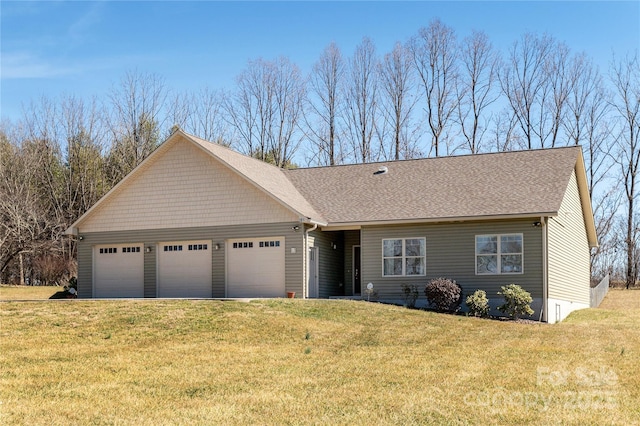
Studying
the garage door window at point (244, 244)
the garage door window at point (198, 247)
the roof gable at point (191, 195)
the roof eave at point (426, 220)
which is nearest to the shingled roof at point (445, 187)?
the roof eave at point (426, 220)

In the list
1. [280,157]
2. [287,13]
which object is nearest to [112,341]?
[287,13]

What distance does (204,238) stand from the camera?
27.0 m

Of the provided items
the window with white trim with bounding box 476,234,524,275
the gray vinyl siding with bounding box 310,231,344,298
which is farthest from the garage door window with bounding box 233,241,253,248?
the window with white trim with bounding box 476,234,524,275

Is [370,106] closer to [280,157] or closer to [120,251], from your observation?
[280,157]

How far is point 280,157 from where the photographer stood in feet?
162

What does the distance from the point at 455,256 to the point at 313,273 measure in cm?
488

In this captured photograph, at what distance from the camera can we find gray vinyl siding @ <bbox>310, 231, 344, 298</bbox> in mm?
27078

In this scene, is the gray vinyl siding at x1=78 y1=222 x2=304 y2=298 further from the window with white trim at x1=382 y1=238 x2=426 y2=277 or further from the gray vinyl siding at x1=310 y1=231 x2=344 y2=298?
the window with white trim at x1=382 y1=238 x2=426 y2=277

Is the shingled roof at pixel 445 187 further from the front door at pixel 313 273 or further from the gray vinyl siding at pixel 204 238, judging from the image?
the gray vinyl siding at pixel 204 238

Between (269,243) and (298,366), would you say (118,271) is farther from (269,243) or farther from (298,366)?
(298,366)

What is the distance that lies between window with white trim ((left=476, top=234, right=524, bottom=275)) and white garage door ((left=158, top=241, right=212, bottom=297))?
9327mm

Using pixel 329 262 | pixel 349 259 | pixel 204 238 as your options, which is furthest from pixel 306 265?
pixel 204 238

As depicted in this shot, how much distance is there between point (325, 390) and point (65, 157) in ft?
130

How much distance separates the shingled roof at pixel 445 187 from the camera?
2531 centimetres
